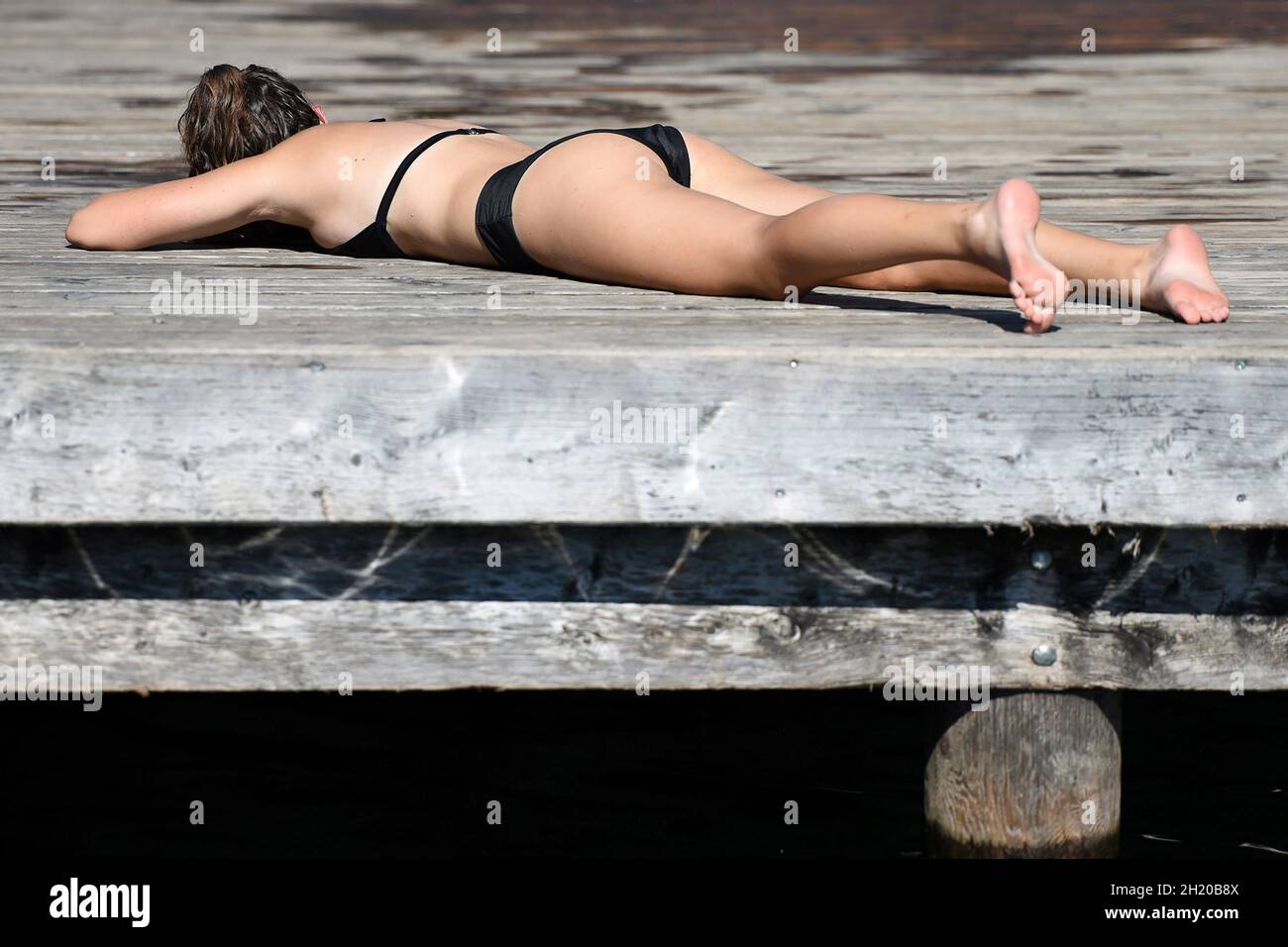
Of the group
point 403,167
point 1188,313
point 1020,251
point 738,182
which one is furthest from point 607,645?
point 403,167

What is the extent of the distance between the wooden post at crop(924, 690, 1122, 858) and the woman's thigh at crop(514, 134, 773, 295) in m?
0.77

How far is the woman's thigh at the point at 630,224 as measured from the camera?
243cm

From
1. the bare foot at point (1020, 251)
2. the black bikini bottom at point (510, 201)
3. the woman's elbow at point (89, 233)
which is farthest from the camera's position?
the woman's elbow at point (89, 233)

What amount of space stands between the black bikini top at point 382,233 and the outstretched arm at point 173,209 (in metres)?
0.19

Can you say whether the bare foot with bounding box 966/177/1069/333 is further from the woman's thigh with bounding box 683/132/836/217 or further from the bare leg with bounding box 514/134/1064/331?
the woman's thigh with bounding box 683/132/836/217

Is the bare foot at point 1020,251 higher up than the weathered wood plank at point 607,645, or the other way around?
the bare foot at point 1020,251

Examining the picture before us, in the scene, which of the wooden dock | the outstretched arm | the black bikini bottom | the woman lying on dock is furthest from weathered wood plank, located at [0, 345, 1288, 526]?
the outstretched arm

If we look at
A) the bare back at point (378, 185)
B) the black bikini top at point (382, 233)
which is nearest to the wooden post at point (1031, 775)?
the bare back at point (378, 185)

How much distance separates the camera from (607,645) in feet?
6.92

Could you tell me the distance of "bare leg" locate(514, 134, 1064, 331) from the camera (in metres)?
2.06

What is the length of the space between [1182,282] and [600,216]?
3.14 ft

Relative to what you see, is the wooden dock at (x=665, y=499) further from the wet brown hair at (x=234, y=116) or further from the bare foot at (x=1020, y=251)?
the wet brown hair at (x=234, y=116)

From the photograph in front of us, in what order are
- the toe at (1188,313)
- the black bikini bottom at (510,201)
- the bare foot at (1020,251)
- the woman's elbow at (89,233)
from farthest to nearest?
the woman's elbow at (89,233) < the black bikini bottom at (510,201) < the toe at (1188,313) < the bare foot at (1020,251)
